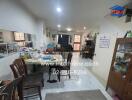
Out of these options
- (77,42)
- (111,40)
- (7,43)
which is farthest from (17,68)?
(77,42)

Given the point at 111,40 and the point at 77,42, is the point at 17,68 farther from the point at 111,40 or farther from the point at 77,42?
the point at 77,42

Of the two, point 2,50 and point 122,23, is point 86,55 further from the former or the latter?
point 2,50

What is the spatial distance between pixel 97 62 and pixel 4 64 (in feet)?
10.8

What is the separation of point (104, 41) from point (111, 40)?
0.32m

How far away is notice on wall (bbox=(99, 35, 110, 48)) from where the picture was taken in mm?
3174

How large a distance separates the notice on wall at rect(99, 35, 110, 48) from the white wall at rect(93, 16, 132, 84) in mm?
118

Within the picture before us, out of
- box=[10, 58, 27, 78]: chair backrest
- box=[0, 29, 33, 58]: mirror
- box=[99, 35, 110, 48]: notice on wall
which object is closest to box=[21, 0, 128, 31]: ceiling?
box=[99, 35, 110, 48]: notice on wall

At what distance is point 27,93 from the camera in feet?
7.68

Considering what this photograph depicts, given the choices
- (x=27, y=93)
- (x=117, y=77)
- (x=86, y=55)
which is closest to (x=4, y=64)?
(x=27, y=93)

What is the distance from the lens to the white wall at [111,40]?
8.53 feet

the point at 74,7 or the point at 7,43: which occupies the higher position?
the point at 74,7

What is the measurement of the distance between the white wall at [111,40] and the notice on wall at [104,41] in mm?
118

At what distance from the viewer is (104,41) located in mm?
A: 3316

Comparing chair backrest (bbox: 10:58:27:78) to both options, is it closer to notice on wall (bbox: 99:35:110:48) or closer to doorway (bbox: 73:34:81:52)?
notice on wall (bbox: 99:35:110:48)
